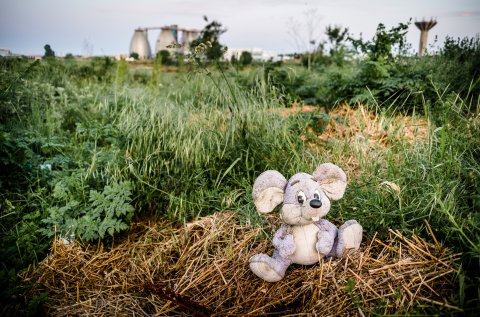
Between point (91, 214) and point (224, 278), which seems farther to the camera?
point (91, 214)

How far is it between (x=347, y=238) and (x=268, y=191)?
0.47 meters

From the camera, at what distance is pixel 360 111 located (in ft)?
11.9

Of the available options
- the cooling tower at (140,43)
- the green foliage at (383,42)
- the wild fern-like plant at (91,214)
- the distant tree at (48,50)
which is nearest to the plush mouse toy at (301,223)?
the wild fern-like plant at (91,214)

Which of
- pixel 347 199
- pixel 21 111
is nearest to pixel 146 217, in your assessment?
pixel 347 199

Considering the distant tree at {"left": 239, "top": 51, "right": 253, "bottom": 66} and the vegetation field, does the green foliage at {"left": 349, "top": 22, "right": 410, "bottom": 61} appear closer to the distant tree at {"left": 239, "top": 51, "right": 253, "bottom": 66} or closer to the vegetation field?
the vegetation field

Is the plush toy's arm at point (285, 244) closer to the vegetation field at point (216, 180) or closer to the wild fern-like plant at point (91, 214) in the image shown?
the vegetation field at point (216, 180)

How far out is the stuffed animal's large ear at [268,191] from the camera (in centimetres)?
169

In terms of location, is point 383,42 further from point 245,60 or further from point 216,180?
point 245,60

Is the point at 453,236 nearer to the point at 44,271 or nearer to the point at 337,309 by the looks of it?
the point at 337,309

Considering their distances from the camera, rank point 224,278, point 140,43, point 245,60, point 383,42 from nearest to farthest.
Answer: point 224,278
point 383,42
point 245,60
point 140,43

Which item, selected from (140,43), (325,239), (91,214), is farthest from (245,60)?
(140,43)

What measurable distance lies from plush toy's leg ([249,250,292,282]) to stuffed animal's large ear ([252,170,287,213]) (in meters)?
0.24

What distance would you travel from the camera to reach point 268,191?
5.56ft

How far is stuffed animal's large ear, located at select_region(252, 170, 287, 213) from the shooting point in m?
1.69
